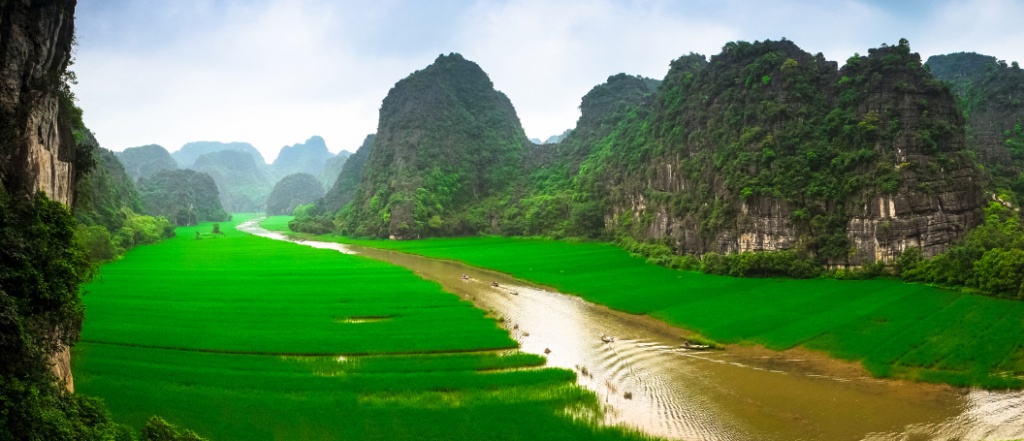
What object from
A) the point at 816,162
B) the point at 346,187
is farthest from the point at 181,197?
the point at 816,162

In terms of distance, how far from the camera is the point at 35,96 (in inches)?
584

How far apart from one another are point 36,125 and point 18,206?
2765mm

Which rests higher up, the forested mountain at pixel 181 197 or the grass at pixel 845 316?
the forested mountain at pixel 181 197

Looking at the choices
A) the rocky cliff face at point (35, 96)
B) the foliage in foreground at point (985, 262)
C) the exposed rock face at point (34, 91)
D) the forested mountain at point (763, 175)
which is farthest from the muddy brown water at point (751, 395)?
the forested mountain at point (763, 175)

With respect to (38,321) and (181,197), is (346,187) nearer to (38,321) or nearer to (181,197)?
(181,197)

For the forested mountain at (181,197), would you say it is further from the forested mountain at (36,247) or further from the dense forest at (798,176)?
the forested mountain at (36,247)

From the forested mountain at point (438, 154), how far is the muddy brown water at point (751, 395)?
245 feet

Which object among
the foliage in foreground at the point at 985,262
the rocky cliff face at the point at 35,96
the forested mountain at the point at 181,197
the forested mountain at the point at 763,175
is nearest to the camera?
the rocky cliff face at the point at 35,96

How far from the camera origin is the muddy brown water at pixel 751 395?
1802cm

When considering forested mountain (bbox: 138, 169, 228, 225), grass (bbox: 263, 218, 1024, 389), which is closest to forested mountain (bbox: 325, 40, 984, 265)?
grass (bbox: 263, 218, 1024, 389)

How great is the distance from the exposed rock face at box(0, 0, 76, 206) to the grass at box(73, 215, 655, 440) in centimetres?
792

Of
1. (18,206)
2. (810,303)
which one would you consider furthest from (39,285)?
(810,303)

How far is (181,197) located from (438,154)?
3179 inches

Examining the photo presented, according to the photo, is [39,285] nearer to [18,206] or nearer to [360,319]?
[18,206]
